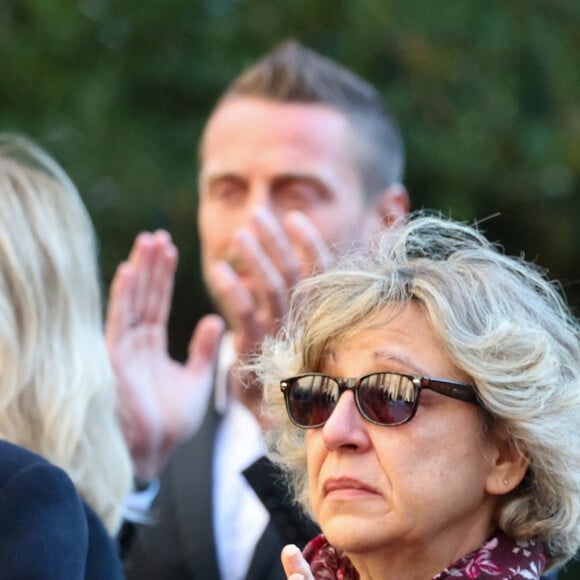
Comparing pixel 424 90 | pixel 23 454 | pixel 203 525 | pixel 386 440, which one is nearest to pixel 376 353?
pixel 386 440

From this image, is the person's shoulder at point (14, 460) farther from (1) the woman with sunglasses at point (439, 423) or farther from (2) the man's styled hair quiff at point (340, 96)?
(2) the man's styled hair quiff at point (340, 96)

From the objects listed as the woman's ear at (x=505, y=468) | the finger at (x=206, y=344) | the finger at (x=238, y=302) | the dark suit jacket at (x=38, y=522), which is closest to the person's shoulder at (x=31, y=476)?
the dark suit jacket at (x=38, y=522)

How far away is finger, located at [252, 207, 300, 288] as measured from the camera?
10.1 ft

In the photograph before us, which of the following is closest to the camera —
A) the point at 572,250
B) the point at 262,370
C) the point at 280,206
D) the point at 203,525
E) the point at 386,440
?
the point at 386,440

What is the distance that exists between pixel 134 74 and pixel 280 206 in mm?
2374

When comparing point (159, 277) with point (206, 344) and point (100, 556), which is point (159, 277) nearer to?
point (206, 344)

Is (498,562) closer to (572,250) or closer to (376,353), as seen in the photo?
(376,353)

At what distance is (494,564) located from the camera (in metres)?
1.78

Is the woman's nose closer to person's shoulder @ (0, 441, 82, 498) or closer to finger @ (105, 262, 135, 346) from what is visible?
person's shoulder @ (0, 441, 82, 498)

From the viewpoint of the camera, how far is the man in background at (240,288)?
300cm

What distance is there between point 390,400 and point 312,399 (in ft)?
0.48

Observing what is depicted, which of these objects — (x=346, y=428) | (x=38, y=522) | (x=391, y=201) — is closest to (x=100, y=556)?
(x=38, y=522)

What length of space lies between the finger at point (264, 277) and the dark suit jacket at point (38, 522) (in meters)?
1.07

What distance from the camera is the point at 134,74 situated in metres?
5.62
